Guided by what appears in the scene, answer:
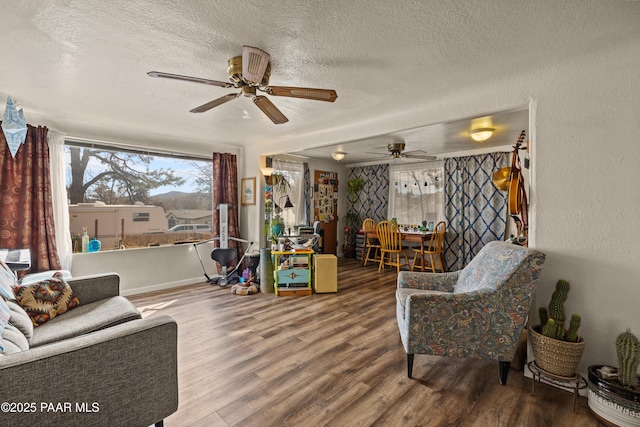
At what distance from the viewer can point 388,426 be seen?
1.57 metres

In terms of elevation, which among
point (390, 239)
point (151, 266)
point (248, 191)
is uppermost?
point (248, 191)

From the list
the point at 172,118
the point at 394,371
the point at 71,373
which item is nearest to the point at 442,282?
the point at 394,371

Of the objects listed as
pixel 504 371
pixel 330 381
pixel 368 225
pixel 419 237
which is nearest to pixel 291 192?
pixel 368 225

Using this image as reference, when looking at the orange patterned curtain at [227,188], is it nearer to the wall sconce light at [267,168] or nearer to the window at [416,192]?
the wall sconce light at [267,168]

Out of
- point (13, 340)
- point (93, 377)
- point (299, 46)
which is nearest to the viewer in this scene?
point (93, 377)

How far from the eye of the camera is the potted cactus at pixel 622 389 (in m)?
1.52

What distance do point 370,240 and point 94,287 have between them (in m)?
4.58

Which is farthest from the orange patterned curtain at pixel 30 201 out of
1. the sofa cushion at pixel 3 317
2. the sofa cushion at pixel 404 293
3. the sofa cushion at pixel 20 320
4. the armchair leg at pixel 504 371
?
the armchair leg at pixel 504 371

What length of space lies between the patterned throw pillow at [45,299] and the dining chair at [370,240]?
14.7 ft

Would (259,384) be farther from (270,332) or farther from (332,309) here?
(332,309)

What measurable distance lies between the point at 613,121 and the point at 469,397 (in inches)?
77.9

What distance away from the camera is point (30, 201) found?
3096 millimetres

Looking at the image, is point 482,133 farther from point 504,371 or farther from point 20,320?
point 20,320

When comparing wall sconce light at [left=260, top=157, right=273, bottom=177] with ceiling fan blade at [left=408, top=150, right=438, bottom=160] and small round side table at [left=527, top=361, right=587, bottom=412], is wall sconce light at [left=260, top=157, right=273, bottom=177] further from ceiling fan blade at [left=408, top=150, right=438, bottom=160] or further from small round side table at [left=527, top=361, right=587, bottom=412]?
small round side table at [left=527, top=361, right=587, bottom=412]
